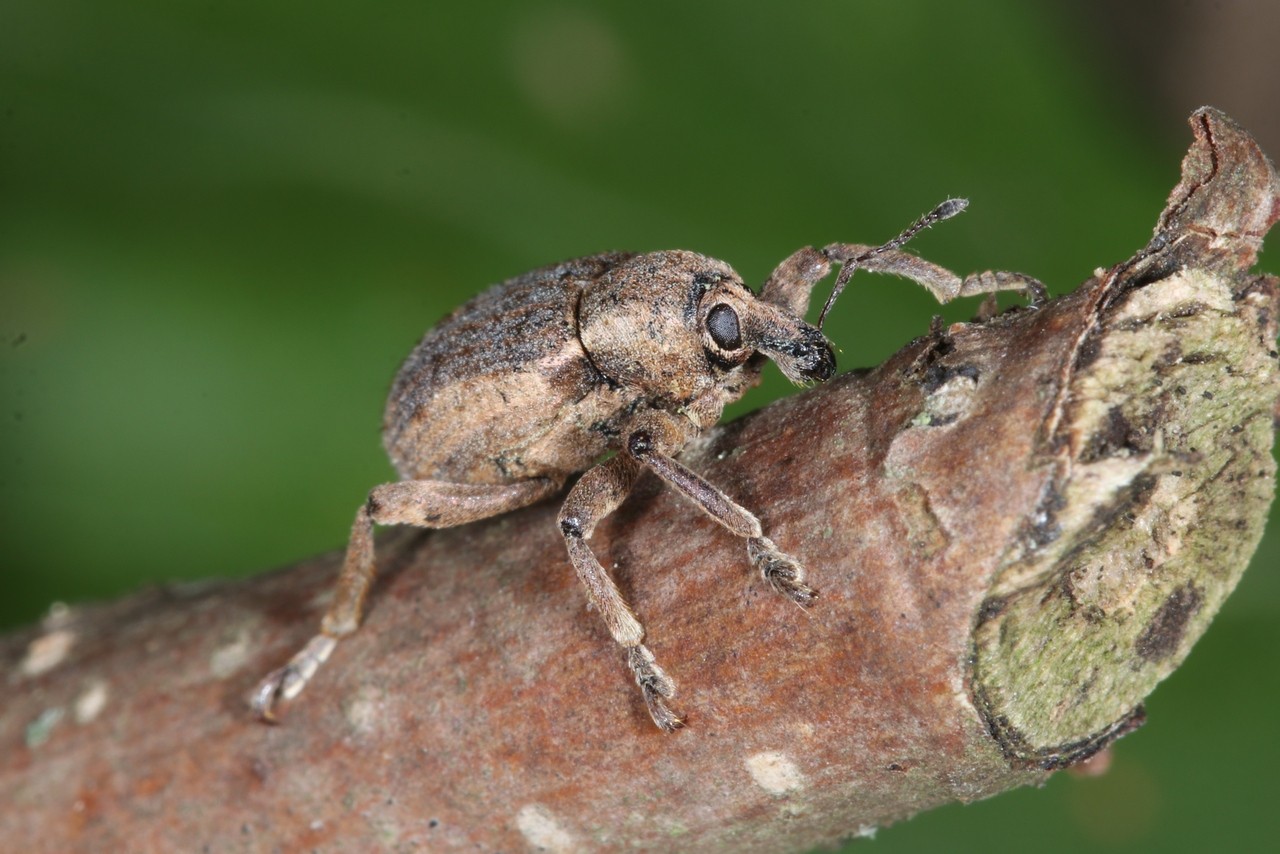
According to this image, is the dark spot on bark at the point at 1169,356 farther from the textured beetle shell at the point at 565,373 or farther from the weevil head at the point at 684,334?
the textured beetle shell at the point at 565,373

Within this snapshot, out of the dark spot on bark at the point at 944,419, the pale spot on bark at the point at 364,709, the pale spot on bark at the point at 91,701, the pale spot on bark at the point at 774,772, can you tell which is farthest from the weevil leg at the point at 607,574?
the pale spot on bark at the point at 91,701

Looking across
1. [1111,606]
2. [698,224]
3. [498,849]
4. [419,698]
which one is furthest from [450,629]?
[698,224]

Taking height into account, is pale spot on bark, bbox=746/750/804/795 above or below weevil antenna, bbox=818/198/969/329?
below

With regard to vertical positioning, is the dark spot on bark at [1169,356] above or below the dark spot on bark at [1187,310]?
below

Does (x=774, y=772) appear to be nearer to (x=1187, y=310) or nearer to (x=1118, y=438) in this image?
(x=1118, y=438)

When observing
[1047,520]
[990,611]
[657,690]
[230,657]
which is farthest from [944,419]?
[230,657]

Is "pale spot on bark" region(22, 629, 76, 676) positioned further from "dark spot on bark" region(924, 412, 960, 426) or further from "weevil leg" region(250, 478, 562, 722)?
"dark spot on bark" region(924, 412, 960, 426)

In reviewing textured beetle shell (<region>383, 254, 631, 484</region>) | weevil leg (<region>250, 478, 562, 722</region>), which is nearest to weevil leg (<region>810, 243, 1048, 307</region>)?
textured beetle shell (<region>383, 254, 631, 484</region>)
